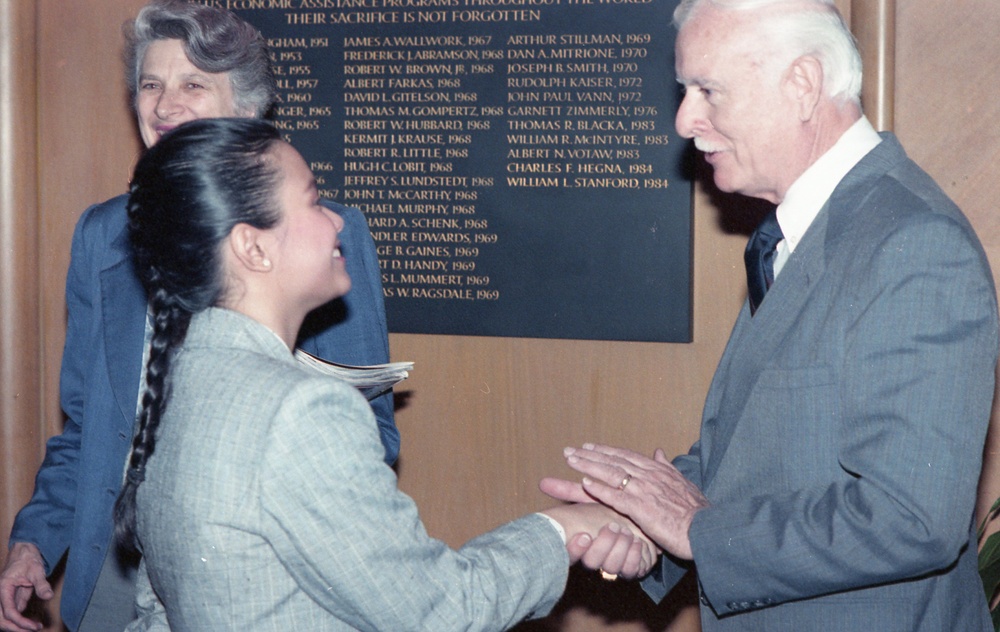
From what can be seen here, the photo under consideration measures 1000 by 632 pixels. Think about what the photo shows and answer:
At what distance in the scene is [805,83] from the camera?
6.22ft

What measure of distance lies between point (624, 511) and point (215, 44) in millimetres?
1367

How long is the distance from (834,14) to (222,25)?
134 centimetres

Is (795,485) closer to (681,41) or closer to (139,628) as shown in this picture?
(681,41)

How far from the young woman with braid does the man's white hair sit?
2.90 ft

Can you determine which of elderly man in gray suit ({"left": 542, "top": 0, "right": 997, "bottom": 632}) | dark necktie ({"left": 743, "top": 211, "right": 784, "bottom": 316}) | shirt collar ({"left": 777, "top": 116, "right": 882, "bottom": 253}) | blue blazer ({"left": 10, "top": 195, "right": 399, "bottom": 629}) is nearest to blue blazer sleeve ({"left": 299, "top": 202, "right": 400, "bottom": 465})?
blue blazer ({"left": 10, "top": 195, "right": 399, "bottom": 629})

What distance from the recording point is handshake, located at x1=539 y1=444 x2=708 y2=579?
190cm

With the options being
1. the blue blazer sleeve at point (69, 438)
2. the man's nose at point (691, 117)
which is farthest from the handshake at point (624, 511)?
the blue blazer sleeve at point (69, 438)

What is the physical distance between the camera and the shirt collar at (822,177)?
190 cm

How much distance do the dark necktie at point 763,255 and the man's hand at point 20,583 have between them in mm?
1600

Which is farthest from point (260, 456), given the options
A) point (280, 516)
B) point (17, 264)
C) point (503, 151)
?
point (17, 264)

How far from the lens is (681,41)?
2039mm

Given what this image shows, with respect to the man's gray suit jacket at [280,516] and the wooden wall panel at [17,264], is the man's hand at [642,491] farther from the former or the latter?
the wooden wall panel at [17,264]

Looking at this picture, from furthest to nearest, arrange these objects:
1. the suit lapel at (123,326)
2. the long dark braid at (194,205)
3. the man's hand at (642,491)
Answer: the suit lapel at (123,326) < the man's hand at (642,491) < the long dark braid at (194,205)

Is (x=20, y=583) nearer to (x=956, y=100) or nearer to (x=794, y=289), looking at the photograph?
(x=794, y=289)
